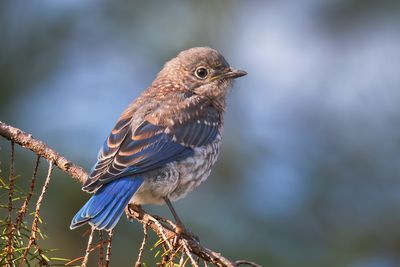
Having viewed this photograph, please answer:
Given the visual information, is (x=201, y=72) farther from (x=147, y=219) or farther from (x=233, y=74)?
(x=147, y=219)

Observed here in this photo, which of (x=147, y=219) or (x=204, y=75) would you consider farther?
(x=204, y=75)

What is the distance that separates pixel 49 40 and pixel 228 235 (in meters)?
3.03

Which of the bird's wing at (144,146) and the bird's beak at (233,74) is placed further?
the bird's beak at (233,74)

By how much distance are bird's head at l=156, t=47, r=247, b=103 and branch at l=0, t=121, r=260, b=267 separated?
1607 mm

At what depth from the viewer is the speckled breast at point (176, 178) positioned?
4.79 meters

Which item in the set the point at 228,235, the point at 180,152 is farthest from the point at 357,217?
the point at 180,152

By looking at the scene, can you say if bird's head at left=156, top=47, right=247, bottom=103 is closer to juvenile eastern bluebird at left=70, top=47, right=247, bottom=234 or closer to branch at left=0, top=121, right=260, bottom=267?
juvenile eastern bluebird at left=70, top=47, right=247, bottom=234

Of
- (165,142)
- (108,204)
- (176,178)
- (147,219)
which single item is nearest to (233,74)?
(165,142)

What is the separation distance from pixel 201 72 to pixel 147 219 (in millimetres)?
2193

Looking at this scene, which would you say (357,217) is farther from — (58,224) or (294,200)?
(58,224)

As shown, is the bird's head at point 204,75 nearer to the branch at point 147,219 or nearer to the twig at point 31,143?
the branch at point 147,219

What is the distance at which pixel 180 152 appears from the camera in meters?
5.11

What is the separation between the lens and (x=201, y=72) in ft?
19.6

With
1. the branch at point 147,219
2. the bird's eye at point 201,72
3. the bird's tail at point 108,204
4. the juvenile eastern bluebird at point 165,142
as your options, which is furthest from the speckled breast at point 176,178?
the bird's eye at point 201,72
